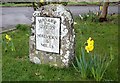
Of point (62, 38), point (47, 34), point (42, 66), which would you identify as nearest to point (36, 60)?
point (42, 66)

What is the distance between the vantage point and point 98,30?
32.2 feet

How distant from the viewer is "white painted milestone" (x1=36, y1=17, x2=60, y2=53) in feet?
19.2

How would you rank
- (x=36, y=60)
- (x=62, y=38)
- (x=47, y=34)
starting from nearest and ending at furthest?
(x=62, y=38), (x=47, y=34), (x=36, y=60)

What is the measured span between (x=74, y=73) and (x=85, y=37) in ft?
10.2

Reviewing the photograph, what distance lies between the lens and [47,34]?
598cm

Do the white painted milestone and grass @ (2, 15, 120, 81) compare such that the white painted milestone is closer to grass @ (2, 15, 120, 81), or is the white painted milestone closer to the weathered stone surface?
the weathered stone surface

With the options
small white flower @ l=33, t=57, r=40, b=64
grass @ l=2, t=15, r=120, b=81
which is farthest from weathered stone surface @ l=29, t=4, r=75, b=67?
grass @ l=2, t=15, r=120, b=81

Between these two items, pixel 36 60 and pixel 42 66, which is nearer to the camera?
pixel 42 66

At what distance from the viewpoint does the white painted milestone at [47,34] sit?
585cm

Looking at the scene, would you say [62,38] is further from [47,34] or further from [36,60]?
[36,60]

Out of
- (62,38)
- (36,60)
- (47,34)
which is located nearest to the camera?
(62,38)

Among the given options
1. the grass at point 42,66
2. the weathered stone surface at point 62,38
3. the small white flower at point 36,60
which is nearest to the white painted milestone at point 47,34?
the weathered stone surface at point 62,38

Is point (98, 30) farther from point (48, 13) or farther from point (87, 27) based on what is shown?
point (48, 13)

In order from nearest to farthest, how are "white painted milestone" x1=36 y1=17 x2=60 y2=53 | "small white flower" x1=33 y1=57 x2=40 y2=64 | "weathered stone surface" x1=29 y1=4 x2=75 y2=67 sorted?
"weathered stone surface" x1=29 y1=4 x2=75 y2=67 → "white painted milestone" x1=36 y1=17 x2=60 y2=53 → "small white flower" x1=33 y1=57 x2=40 y2=64
